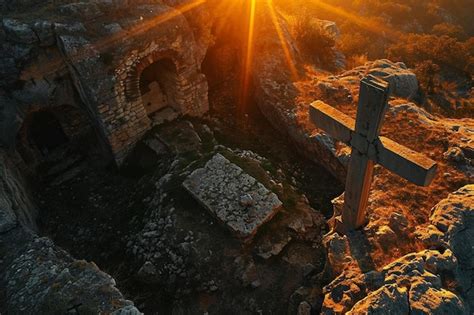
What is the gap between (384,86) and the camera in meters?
3.53

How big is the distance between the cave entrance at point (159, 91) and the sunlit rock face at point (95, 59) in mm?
254

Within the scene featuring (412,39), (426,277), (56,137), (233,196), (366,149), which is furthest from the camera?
(412,39)

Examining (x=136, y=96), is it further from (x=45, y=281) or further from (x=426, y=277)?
(x=426, y=277)

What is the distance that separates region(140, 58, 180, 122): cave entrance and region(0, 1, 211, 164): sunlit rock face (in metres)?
0.25

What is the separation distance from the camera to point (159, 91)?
894 centimetres

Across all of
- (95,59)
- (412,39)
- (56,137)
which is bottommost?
(412,39)

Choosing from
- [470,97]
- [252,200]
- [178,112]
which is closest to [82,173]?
[178,112]

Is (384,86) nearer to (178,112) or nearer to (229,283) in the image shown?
(229,283)

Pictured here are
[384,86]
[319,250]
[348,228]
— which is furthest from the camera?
[319,250]

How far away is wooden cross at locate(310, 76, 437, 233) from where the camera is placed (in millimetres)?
3588

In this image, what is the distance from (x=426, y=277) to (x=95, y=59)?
6589 mm

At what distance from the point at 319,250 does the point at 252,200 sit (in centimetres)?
140

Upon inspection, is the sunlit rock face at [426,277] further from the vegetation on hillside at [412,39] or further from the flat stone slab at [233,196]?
the vegetation on hillside at [412,39]

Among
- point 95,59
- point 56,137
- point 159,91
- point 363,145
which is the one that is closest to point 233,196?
point 363,145
